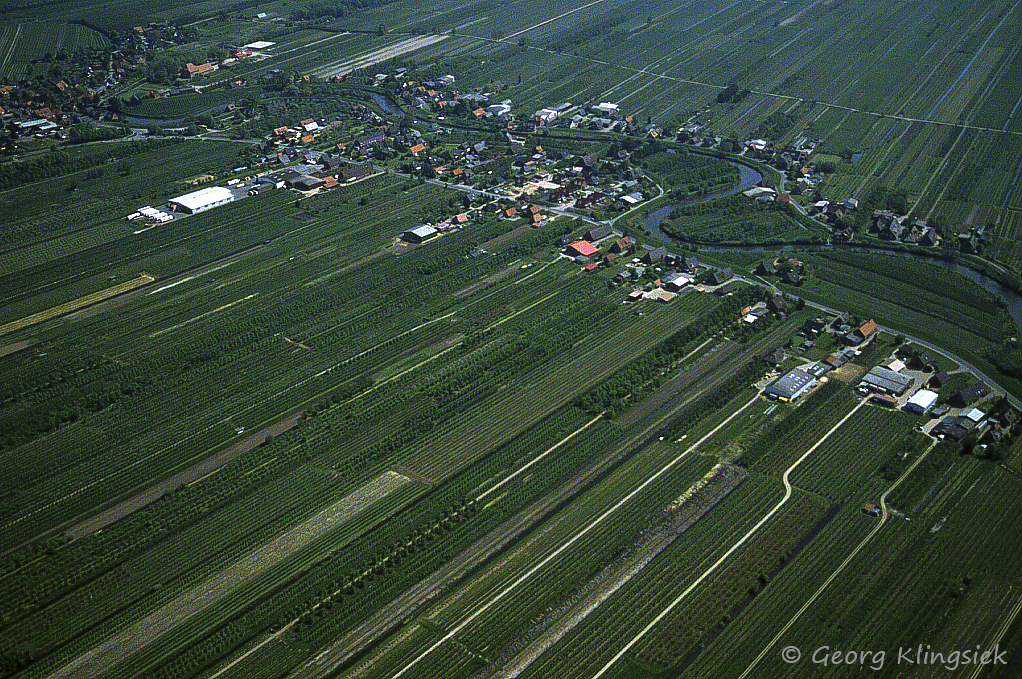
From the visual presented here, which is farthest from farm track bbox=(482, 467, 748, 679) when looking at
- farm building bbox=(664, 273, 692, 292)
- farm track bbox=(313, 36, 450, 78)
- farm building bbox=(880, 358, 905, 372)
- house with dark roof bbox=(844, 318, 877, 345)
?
farm track bbox=(313, 36, 450, 78)

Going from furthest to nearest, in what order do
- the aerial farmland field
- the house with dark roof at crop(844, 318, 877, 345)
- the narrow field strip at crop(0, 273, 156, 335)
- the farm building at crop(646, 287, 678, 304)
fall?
the narrow field strip at crop(0, 273, 156, 335) < the farm building at crop(646, 287, 678, 304) < the house with dark roof at crop(844, 318, 877, 345) < the aerial farmland field

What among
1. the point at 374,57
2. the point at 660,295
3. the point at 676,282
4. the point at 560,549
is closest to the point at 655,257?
the point at 676,282

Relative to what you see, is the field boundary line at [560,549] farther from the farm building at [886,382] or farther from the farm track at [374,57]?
the farm track at [374,57]

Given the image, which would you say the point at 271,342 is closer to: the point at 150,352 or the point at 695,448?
the point at 150,352

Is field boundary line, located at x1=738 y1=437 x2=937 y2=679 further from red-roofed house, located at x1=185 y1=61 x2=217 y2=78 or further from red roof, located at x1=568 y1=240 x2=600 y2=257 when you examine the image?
red-roofed house, located at x1=185 y1=61 x2=217 y2=78

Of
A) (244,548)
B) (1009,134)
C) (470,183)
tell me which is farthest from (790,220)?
(244,548)

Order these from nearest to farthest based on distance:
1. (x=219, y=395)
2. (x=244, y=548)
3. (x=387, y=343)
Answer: (x=244, y=548) → (x=219, y=395) → (x=387, y=343)

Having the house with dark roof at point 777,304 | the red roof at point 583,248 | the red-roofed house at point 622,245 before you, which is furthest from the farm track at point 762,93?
the house with dark roof at point 777,304
